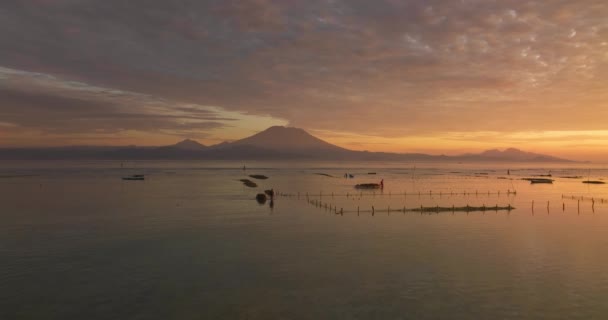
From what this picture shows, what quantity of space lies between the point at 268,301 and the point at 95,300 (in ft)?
30.8

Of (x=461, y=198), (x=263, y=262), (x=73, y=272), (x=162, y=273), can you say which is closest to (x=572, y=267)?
(x=263, y=262)

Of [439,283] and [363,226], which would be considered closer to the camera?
[439,283]

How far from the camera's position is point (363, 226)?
4438cm

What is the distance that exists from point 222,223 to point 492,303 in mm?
30847

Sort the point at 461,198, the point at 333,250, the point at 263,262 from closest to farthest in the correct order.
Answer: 1. the point at 263,262
2. the point at 333,250
3. the point at 461,198

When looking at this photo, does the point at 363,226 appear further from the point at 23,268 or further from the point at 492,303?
the point at 23,268

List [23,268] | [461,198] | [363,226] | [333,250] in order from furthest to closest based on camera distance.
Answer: [461,198]
[363,226]
[333,250]
[23,268]

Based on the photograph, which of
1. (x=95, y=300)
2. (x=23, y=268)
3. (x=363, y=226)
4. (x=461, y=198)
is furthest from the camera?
(x=461, y=198)

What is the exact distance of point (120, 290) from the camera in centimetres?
2323

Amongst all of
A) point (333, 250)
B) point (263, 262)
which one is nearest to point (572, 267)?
point (333, 250)

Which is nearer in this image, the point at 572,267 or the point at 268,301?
the point at 268,301

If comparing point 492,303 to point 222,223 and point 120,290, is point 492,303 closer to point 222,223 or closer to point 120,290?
point 120,290

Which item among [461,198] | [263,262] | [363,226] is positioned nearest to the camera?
[263,262]

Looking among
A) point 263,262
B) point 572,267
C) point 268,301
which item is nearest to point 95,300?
point 268,301
